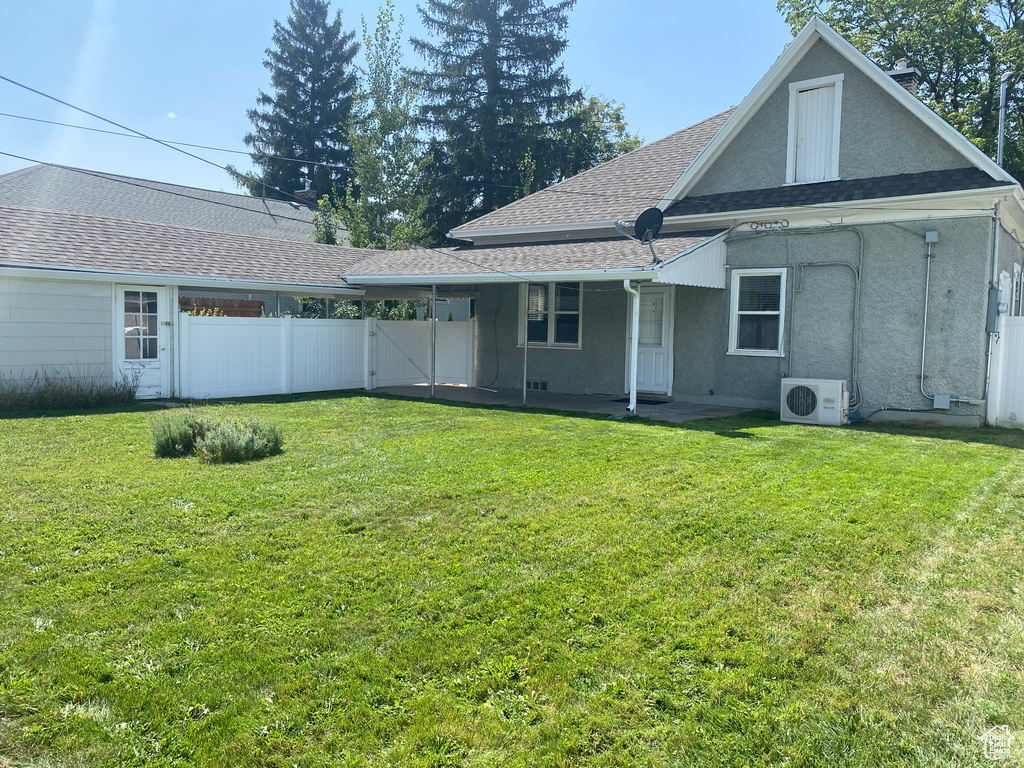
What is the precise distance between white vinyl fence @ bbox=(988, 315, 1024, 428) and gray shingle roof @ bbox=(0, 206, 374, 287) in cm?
1276

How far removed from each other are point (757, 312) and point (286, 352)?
9459 millimetres

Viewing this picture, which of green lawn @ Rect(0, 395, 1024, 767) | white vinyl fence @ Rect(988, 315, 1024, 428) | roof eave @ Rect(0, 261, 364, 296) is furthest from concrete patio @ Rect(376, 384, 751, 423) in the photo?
green lawn @ Rect(0, 395, 1024, 767)

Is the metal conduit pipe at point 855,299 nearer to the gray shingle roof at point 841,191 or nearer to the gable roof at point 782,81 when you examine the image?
the gray shingle roof at point 841,191

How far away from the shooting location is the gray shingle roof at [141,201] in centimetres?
2084

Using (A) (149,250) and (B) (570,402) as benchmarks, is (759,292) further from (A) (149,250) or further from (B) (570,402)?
(A) (149,250)

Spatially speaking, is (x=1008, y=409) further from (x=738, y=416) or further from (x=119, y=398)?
(x=119, y=398)

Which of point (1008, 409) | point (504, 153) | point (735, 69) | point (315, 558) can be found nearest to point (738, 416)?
point (1008, 409)

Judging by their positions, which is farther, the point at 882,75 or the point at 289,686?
the point at 882,75

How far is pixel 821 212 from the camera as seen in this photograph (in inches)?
488

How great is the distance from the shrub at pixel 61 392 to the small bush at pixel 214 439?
16.3ft

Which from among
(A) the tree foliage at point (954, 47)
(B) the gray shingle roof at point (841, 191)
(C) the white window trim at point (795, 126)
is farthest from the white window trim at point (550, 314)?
(A) the tree foliage at point (954, 47)

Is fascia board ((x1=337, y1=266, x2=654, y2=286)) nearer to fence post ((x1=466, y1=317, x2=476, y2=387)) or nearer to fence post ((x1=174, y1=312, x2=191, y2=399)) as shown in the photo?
fence post ((x1=466, y1=317, x2=476, y2=387))

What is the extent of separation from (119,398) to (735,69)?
951 inches

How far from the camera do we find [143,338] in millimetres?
13969
